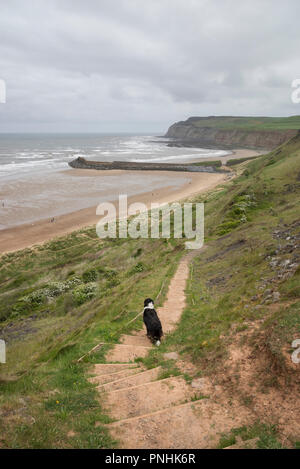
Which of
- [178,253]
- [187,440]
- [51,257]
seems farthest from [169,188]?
[187,440]

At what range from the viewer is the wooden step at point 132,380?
7094 mm

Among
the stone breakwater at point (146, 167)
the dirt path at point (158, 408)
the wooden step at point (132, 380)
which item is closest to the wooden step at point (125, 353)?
the dirt path at point (158, 408)

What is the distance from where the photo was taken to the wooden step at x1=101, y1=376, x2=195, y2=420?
6219 millimetres

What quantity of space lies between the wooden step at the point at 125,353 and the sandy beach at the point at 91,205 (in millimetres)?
25588

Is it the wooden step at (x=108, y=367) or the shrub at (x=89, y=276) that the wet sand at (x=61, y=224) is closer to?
the shrub at (x=89, y=276)

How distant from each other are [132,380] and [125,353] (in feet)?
5.62

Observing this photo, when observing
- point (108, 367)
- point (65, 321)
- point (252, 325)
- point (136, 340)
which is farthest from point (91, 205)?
point (252, 325)

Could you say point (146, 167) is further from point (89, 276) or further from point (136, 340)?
point (136, 340)

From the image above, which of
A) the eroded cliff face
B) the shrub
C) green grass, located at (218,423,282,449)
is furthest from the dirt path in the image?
the eroded cliff face

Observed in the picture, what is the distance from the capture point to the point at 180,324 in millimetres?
10945

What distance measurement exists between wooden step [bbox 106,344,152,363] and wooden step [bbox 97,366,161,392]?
1148mm

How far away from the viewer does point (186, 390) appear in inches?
267
